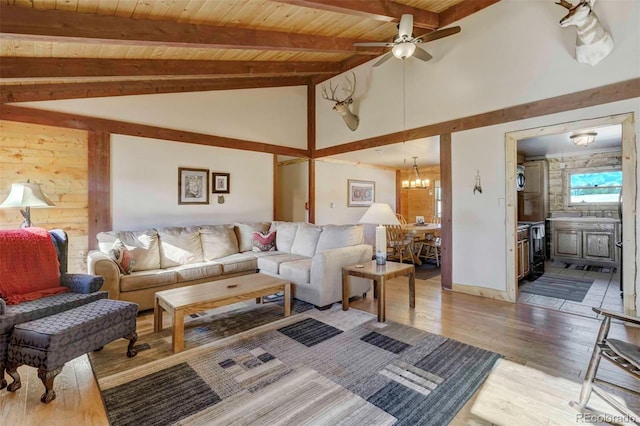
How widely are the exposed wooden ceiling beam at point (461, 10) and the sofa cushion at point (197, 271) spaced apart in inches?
190

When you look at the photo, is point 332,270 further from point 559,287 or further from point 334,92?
point 334,92

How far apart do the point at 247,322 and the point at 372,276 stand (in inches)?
56.2

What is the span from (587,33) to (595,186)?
14.2 ft

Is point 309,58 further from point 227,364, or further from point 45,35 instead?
point 227,364

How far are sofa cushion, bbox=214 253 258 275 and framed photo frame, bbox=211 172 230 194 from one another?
4.67 feet

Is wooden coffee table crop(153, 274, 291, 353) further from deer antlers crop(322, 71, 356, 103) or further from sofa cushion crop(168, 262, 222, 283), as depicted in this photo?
deer antlers crop(322, 71, 356, 103)

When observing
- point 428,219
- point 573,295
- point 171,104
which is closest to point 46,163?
point 171,104

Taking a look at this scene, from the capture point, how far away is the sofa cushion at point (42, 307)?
209 cm

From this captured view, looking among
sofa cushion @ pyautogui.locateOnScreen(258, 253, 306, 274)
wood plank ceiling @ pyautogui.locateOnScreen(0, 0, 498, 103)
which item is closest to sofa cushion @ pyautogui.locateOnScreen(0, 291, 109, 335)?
sofa cushion @ pyautogui.locateOnScreen(258, 253, 306, 274)

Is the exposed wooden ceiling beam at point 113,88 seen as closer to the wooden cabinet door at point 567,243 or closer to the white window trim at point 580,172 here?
the white window trim at point 580,172

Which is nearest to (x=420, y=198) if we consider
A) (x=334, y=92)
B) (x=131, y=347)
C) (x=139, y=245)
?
(x=334, y=92)

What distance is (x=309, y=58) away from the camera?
18.3ft

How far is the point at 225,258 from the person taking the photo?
454 cm

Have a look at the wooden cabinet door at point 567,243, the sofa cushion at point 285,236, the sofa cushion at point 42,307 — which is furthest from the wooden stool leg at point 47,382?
the wooden cabinet door at point 567,243
